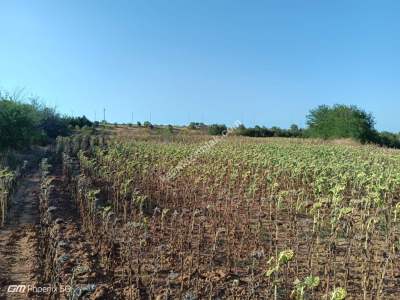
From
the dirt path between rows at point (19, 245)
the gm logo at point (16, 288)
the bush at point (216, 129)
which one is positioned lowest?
the gm logo at point (16, 288)

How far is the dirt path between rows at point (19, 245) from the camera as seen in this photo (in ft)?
17.3

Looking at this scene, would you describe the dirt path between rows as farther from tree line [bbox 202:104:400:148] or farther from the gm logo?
tree line [bbox 202:104:400:148]

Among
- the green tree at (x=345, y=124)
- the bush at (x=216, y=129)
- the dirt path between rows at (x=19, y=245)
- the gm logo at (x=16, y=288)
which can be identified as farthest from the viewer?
the bush at (x=216, y=129)

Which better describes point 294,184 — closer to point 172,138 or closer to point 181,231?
point 181,231

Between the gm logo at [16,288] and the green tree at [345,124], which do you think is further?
the green tree at [345,124]

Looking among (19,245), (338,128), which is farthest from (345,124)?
(19,245)

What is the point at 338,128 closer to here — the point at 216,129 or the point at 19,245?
the point at 216,129

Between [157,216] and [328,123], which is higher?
[328,123]

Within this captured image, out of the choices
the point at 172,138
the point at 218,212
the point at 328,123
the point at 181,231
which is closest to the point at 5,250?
the point at 181,231

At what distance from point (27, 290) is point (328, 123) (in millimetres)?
40000

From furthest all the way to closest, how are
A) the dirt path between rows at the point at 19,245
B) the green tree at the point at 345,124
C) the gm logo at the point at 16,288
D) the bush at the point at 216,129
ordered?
the bush at the point at 216,129, the green tree at the point at 345,124, the dirt path between rows at the point at 19,245, the gm logo at the point at 16,288

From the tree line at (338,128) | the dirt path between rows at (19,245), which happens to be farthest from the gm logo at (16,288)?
the tree line at (338,128)

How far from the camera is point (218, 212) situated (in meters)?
8.56

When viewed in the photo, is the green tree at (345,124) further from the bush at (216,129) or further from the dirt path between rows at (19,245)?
the dirt path between rows at (19,245)
